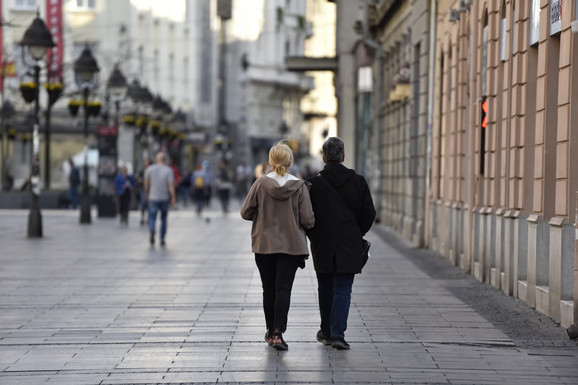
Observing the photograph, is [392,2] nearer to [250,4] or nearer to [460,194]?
[460,194]

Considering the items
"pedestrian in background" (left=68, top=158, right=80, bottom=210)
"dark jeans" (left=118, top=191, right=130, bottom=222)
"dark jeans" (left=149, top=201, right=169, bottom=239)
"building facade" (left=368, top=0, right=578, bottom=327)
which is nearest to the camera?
"building facade" (left=368, top=0, right=578, bottom=327)

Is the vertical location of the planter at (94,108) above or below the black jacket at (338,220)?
above

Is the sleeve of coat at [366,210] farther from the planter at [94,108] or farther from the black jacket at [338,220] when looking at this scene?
the planter at [94,108]

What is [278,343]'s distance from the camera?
11070mm

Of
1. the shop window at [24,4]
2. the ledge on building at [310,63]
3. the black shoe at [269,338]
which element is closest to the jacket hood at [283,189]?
the black shoe at [269,338]

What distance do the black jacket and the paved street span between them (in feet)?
2.32

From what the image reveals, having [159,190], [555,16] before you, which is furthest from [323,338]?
[159,190]

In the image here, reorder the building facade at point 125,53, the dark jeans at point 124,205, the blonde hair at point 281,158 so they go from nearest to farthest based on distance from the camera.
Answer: the blonde hair at point 281,158 < the dark jeans at point 124,205 < the building facade at point 125,53

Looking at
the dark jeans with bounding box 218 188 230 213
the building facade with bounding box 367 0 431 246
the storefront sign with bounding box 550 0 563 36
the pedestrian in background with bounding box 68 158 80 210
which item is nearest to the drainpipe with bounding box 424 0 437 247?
the building facade with bounding box 367 0 431 246

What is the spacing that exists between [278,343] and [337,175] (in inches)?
54.4

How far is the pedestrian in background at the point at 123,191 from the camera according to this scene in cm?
3647

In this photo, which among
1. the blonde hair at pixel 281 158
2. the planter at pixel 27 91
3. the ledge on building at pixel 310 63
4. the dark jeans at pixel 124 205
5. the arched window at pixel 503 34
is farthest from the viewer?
the ledge on building at pixel 310 63

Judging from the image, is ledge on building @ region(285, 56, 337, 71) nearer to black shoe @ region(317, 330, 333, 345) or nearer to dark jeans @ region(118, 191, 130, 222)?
dark jeans @ region(118, 191, 130, 222)

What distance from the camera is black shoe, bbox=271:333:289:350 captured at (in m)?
11.1
